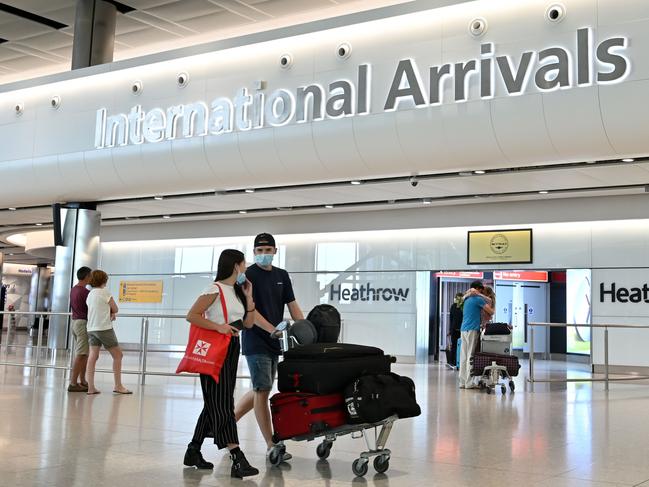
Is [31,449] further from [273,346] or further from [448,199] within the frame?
[448,199]

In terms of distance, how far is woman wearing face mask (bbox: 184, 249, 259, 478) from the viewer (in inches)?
193

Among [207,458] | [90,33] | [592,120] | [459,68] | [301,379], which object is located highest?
[90,33]

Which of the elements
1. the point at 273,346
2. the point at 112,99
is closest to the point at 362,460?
the point at 273,346

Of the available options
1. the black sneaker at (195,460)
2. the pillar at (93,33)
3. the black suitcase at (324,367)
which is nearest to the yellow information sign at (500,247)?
the pillar at (93,33)

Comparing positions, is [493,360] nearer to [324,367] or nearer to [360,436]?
[360,436]

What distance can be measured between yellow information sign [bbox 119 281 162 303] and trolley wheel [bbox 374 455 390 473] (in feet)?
58.5

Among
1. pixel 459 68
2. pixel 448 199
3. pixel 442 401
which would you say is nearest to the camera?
pixel 442 401

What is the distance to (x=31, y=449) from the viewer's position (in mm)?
5418

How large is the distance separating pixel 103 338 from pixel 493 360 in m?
5.41

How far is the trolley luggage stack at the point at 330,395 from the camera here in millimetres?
4797

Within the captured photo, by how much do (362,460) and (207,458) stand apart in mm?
1212

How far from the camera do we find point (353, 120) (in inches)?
452

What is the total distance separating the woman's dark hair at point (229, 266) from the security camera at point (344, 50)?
7116mm

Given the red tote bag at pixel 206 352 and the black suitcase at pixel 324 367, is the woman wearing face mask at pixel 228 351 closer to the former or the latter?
the red tote bag at pixel 206 352
